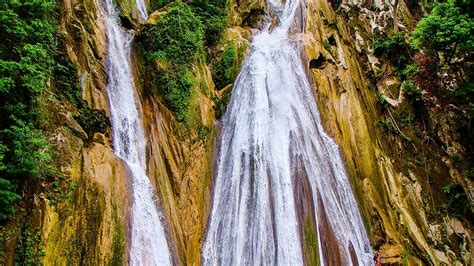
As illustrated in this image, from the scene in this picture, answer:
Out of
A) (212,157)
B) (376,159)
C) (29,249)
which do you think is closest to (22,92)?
(29,249)

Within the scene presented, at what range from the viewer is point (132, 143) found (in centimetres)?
1284

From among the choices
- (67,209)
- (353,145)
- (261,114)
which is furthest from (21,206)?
(353,145)

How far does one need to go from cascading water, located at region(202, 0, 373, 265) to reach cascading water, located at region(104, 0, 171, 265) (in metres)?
→ 2.49

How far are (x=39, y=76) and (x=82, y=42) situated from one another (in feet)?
12.3

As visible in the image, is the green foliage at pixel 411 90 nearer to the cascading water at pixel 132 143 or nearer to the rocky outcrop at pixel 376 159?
the rocky outcrop at pixel 376 159

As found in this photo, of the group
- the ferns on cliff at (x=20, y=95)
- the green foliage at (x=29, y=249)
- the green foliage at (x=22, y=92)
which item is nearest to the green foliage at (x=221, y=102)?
the green foliage at (x=22, y=92)

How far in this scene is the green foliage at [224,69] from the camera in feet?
59.4

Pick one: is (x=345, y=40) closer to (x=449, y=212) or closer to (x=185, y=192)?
(x=449, y=212)

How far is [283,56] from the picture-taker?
62.8 ft

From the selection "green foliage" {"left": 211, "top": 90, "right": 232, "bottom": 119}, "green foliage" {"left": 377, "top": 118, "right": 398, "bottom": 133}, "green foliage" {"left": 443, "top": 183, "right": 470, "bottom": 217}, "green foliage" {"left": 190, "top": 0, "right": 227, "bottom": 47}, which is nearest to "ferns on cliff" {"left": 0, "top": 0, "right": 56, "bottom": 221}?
"green foliage" {"left": 211, "top": 90, "right": 232, "bottom": 119}

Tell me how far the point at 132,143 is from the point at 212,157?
3.56 metres

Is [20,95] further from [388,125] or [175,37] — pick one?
[388,125]

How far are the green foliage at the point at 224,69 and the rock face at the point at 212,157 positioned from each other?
1.95 ft

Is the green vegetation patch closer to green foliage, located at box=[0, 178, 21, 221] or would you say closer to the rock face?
the rock face
